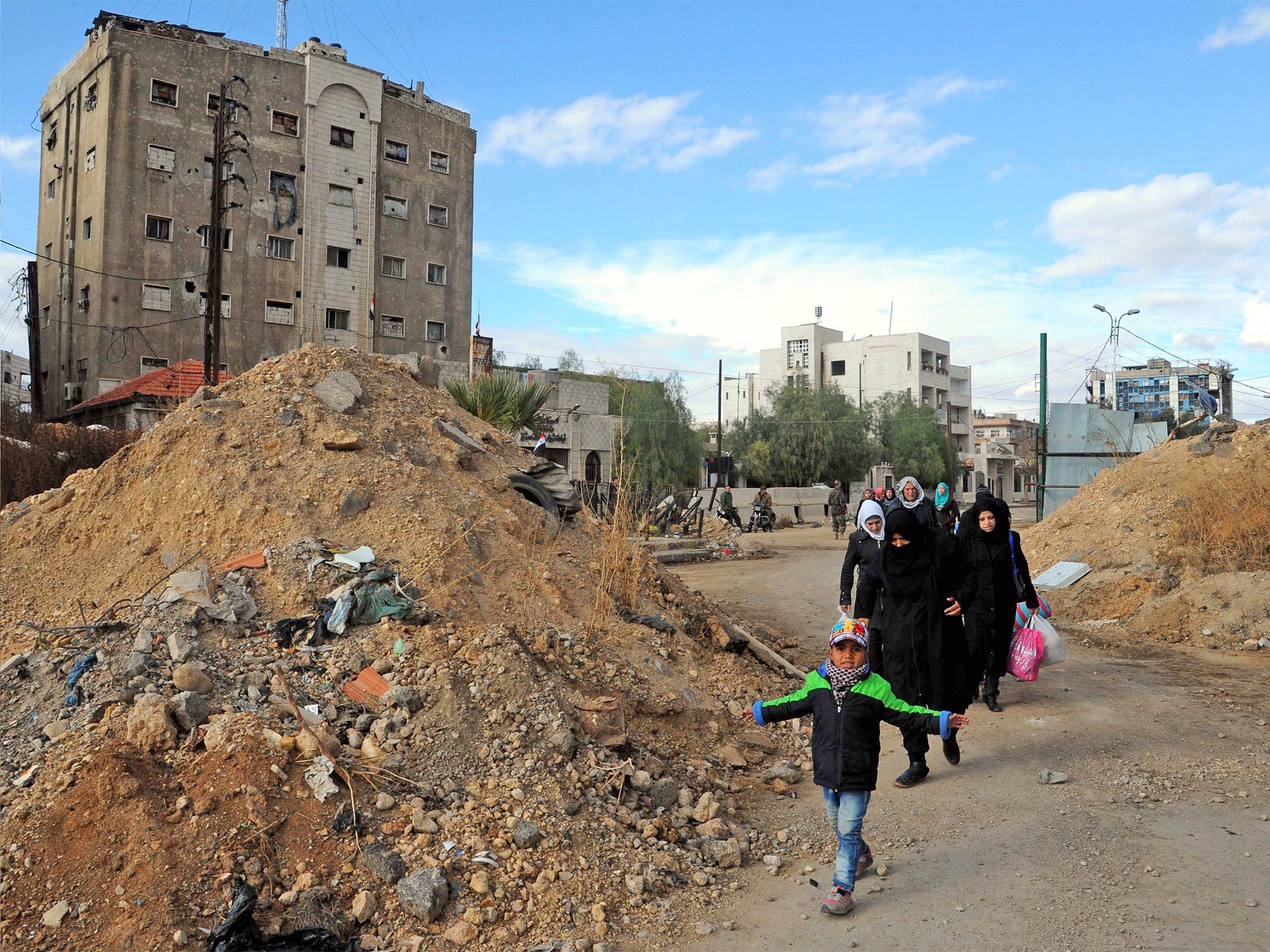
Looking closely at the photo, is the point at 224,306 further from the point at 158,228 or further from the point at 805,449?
the point at 805,449

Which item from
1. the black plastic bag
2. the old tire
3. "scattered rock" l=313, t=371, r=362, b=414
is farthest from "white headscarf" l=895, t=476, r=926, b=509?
"scattered rock" l=313, t=371, r=362, b=414

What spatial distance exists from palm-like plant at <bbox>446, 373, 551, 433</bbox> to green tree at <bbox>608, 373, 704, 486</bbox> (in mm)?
22340

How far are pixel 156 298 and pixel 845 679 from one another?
31.7 metres

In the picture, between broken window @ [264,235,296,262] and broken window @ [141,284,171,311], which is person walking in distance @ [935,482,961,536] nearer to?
broken window @ [141,284,171,311]

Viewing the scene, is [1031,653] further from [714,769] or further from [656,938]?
[656,938]

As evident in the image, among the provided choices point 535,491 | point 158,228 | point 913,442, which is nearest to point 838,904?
point 535,491

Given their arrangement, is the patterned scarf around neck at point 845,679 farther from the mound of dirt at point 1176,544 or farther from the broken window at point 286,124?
the broken window at point 286,124

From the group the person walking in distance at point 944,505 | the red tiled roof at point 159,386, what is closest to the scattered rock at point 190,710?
the person walking in distance at point 944,505

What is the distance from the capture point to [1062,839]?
Result: 4.25 meters

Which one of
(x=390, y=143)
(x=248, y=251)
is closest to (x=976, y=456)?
(x=390, y=143)

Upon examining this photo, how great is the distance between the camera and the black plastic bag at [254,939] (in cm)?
331

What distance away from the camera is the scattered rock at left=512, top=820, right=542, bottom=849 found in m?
3.95

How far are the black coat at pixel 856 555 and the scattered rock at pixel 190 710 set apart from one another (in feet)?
13.4

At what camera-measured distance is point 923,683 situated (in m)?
5.11
